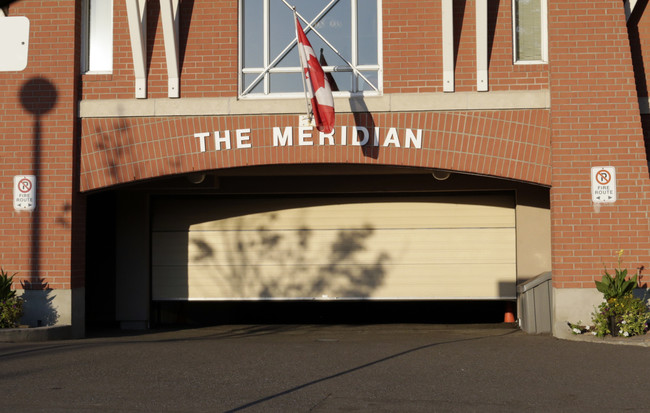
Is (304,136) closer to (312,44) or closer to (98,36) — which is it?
(312,44)

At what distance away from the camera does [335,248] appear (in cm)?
1705

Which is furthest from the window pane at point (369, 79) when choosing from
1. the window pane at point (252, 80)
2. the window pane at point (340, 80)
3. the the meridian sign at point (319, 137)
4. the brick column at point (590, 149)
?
the brick column at point (590, 149)

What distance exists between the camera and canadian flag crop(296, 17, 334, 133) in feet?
44.4

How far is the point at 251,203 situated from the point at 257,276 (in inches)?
57.0

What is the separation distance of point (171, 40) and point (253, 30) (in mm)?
1451

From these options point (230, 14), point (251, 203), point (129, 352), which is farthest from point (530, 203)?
point (129, 352)

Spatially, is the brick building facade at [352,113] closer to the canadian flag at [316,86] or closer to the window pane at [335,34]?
the window pane at [335,34]

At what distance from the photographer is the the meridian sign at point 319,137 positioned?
1413 cm

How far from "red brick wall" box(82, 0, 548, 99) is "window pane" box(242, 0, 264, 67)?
281 mm

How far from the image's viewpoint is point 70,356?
36.9ft

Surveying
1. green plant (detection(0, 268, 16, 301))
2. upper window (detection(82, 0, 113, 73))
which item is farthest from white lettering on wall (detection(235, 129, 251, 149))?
green plant (detection(0, 268, 16, 301))

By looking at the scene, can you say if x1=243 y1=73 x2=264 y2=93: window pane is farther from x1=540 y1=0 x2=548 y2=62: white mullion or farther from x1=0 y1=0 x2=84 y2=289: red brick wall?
x1=540 y1=0 x2=548 y2=62: white mullion

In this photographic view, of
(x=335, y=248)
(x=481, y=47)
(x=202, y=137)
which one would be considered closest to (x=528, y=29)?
(x=481, y=47)

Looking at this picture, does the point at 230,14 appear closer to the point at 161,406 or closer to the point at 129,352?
the point at 129,352
